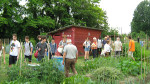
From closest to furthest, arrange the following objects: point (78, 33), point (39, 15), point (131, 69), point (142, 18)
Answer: point (131, 69), point (78, 33), point (39, 15), point (142, 18)

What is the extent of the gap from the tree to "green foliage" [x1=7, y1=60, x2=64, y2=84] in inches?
1594

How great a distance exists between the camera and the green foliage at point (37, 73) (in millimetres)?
4859

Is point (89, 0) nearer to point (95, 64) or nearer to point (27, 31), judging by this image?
point (27, 31)

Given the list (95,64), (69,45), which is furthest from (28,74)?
(95,64)

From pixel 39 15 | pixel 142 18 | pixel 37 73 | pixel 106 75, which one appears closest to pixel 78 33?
pixel 106 75

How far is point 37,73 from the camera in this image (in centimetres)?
499

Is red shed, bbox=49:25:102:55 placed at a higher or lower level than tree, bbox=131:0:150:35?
lower

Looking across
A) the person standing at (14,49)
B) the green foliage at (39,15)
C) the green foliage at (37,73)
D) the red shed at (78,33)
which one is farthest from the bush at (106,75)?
the green foliage at (39,15)

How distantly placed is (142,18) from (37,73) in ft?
139

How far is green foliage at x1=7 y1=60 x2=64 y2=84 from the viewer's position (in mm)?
4859

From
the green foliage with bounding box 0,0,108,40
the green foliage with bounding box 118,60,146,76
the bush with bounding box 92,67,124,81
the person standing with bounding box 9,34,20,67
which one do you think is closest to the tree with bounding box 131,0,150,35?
the green foliage with bounding box 0,0,108,40

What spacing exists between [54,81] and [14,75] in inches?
50.9

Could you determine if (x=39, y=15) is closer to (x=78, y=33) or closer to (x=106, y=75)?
(x=78, y=33)

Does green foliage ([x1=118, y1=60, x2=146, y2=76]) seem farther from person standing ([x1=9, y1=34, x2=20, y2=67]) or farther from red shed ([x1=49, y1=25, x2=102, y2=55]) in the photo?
red shed ([x1=49, y1=25, x2=102, y2=55])
